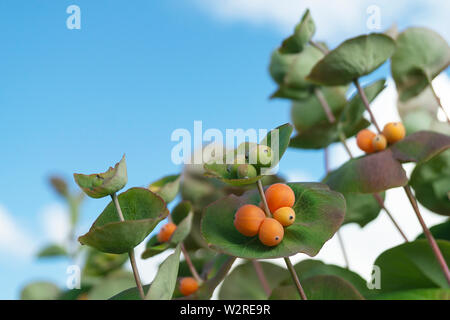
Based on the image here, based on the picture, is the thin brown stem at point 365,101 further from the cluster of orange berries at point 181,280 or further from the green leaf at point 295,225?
the cluster of orange berries at point 181,280

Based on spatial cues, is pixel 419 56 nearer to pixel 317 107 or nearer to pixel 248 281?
pixel 317 107

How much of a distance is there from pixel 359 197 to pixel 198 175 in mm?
328

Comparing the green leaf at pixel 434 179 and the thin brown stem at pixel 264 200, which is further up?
the thin brown stem at pixel 264 200

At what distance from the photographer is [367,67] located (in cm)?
72

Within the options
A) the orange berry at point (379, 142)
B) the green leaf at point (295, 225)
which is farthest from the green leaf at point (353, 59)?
the green leaf at point (295, 225)

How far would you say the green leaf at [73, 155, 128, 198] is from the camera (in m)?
0.42

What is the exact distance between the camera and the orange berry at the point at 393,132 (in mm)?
661

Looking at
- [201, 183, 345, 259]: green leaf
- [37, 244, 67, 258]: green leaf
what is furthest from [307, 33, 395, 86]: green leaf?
[37, 244, 67, 258]: green leaf

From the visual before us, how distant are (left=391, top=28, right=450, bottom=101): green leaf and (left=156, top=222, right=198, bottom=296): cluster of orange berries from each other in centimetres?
52

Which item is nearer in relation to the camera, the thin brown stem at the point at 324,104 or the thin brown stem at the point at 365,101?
the thin brown stem at the point at 365,101

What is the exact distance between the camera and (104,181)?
42 centimetres

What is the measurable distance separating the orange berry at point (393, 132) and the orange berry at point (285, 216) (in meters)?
0.28

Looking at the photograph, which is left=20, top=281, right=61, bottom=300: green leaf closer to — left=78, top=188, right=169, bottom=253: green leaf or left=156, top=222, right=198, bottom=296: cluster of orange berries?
left=156, top=222, right=198, bottom=296: cluster of orange berries
